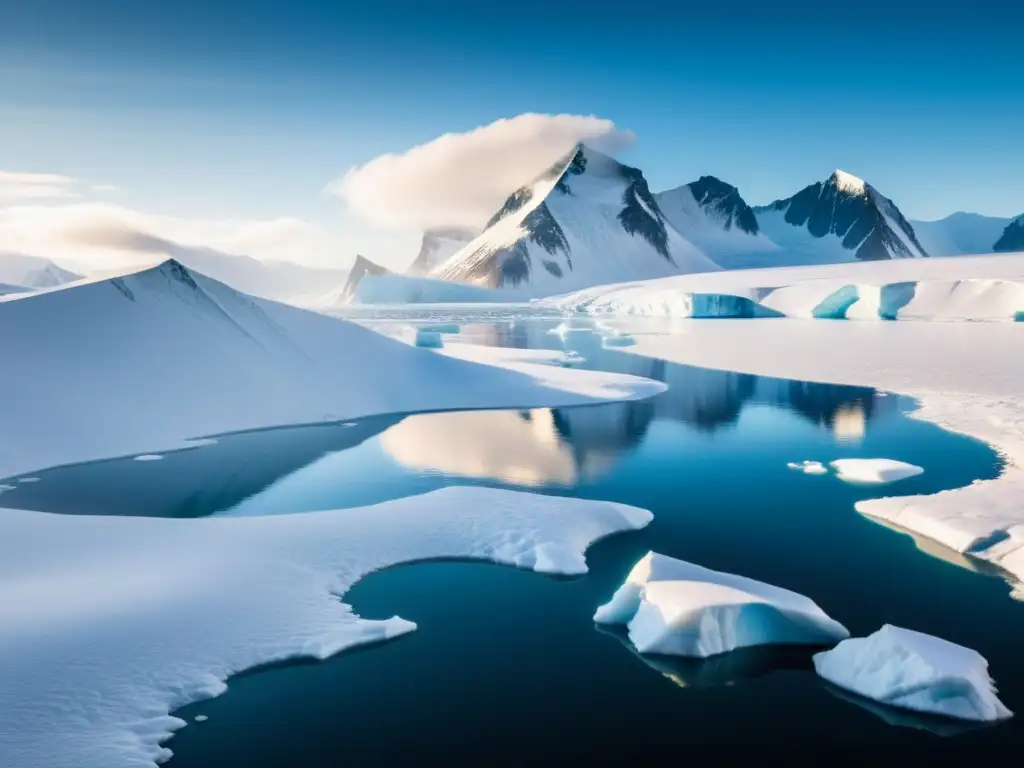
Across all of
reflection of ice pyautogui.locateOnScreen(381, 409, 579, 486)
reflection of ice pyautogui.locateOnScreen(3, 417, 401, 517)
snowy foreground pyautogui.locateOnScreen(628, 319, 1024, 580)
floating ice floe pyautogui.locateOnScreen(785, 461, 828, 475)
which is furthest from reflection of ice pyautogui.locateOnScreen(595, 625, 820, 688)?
reflection of ice pyautogui.locateOnScreen(3, 417, 401, 517)

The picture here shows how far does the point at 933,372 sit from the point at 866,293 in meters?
31.5

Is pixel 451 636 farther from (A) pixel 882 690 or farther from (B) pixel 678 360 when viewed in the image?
(B) pixel 678 360

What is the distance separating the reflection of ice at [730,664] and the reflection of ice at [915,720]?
52cm

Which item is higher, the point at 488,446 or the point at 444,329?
the point at 444,329

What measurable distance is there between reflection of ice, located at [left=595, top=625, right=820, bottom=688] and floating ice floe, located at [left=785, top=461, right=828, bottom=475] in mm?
6492

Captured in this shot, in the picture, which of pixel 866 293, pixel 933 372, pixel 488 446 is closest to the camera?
pixel 488 446

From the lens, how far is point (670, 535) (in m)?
9.51

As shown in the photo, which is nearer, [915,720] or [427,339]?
[915,720]

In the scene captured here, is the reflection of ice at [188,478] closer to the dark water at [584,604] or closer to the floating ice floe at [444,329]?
the dark water at [584,604]

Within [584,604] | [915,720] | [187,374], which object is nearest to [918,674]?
[915,720]

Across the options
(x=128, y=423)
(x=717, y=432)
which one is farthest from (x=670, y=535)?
(x=128, y=423)

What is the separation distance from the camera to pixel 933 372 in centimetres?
2255

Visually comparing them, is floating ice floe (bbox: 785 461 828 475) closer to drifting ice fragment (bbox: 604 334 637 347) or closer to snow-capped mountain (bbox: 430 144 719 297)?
drifting ice fragment (bbox: 604 334 637 347)

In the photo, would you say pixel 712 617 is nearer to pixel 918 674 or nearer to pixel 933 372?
→ pixel 918 674
